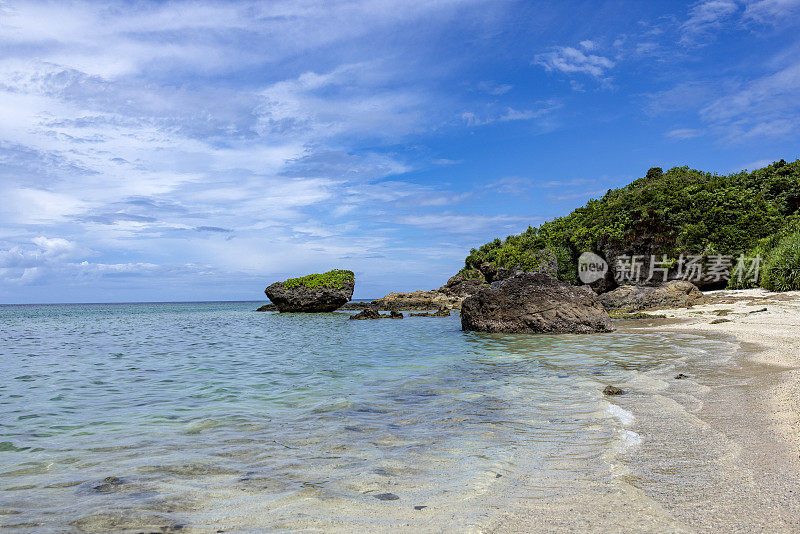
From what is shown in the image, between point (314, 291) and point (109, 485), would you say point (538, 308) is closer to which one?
point (109, 485)

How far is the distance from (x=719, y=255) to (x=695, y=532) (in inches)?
1240

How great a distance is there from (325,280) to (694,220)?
90.9ft

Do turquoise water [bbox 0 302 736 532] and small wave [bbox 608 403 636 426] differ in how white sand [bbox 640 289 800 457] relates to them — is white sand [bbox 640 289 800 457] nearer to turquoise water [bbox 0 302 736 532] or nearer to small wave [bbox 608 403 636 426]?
small wave [bbox 608 403 636 426]

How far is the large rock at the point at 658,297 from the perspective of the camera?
2158cm

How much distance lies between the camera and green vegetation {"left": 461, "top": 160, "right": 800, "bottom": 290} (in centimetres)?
2802

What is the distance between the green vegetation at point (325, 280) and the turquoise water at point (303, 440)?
28.3m

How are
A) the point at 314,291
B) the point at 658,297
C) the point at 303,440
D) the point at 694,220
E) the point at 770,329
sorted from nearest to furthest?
the point at 303,440 < the point at 770,329 < the point at 658,297 < the point at 694,220 < the point at 314,291

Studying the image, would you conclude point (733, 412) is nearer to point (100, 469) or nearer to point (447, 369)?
point (447, 369)

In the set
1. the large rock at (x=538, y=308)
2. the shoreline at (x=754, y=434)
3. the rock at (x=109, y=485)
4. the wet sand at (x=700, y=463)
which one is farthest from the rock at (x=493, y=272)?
the rock at (x=109, y=485)

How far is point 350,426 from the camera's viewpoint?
5.30 m

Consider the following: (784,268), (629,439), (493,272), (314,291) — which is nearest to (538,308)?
(629,439)

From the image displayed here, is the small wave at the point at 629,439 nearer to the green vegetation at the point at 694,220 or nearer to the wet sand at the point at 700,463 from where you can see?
the wet sand at the point at 700,463

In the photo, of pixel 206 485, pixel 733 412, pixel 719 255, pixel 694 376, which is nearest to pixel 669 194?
pixel 719 255

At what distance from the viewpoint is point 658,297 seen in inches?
877
